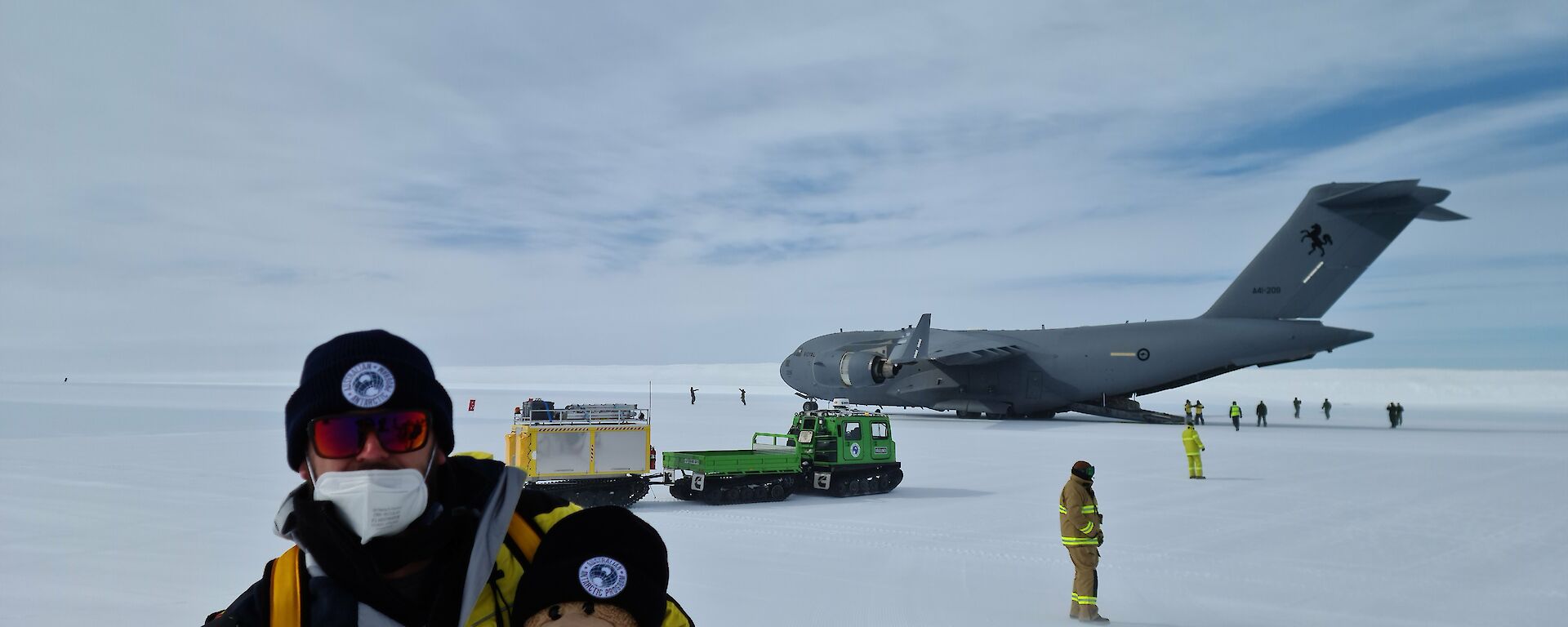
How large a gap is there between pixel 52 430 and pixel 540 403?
25.8m

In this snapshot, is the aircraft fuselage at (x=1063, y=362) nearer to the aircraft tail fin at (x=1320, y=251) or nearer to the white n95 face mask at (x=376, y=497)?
the aircraft tail fin at (x=1320, y=251)

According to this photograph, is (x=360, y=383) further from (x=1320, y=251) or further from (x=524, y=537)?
(x=1320, y=251)

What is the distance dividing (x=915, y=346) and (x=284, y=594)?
3621 centimetres

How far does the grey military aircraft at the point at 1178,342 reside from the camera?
120ft

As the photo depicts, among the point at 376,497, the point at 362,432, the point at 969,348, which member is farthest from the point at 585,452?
the point at 969,348

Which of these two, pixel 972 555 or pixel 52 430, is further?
pixel 52 430

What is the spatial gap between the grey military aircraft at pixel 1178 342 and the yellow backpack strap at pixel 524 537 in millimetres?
34622

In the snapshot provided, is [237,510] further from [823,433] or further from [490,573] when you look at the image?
[490,573]

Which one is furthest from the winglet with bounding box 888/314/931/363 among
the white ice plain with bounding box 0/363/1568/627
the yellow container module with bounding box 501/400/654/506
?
the yellow container module with bounding box 501/400/654/506

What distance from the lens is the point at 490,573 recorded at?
2.20 metres

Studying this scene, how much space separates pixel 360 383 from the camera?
223cm

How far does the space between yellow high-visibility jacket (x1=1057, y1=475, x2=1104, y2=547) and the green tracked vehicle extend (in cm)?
847

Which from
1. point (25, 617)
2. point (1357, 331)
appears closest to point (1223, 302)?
point (1357, 331)

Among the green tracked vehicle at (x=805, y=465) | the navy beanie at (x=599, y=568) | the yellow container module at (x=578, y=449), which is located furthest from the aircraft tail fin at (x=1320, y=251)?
the navy beanie at (x=599, y=568)
